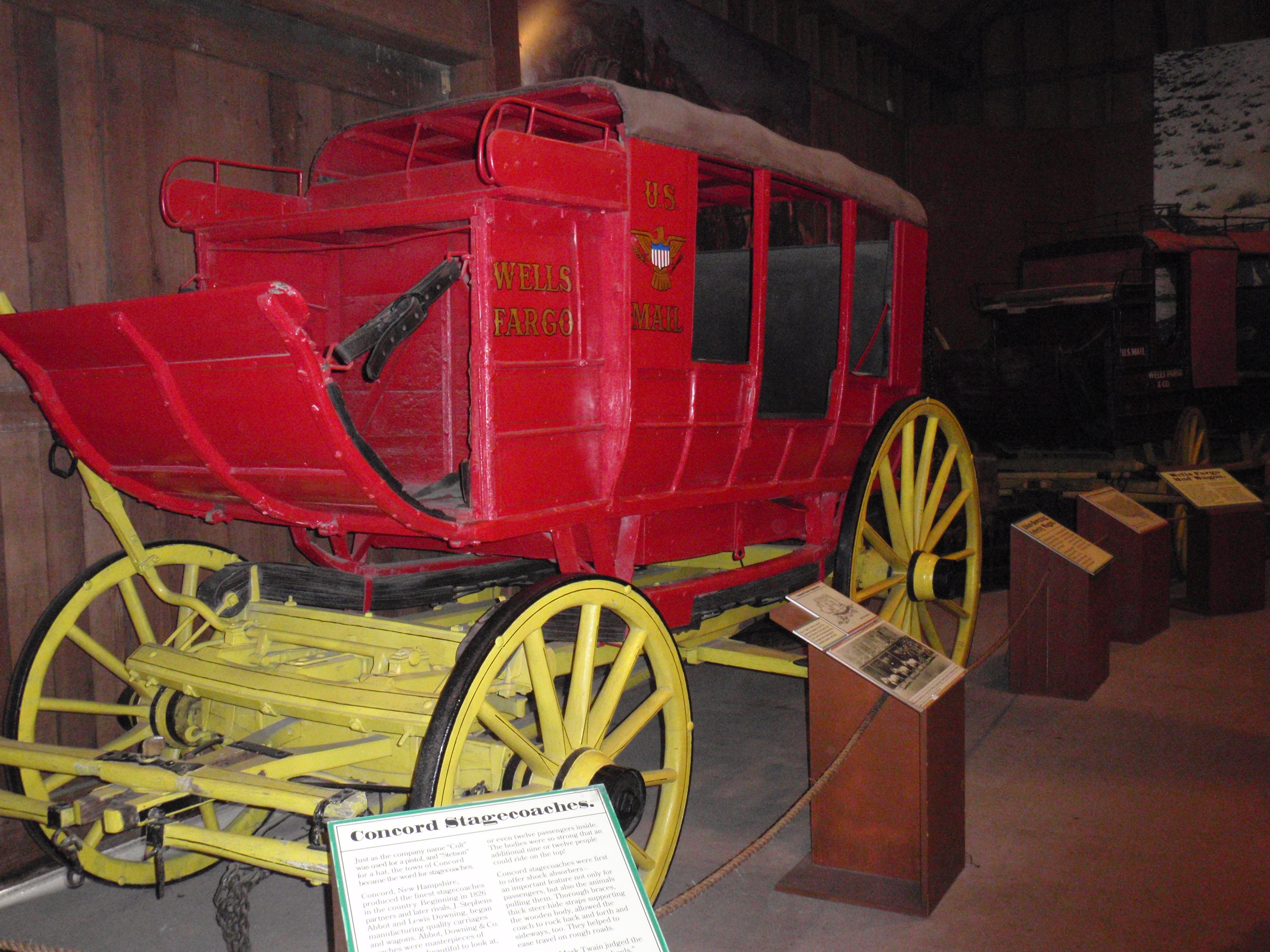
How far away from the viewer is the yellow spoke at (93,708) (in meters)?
2.92

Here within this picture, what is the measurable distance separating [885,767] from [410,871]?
1.66 m

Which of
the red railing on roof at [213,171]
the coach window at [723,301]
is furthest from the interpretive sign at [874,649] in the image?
the red railing on roof at [213,171]

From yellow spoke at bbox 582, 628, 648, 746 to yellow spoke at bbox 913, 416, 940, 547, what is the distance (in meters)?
1.86

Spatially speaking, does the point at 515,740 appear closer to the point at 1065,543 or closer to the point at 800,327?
the point at 800,327

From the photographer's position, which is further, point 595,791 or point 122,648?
point 122,648

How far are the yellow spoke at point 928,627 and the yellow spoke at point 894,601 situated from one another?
254 millimetres

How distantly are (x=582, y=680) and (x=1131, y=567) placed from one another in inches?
165

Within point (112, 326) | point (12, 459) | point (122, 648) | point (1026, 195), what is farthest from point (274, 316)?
point (1026, 195)

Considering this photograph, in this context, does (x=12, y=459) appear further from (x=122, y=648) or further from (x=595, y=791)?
(x=595, y=791)

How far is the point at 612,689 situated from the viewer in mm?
2662

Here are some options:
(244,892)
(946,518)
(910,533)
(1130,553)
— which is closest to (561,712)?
(244,892)

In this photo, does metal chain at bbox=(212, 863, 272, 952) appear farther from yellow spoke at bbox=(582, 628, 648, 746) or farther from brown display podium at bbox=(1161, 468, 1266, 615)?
brown display podium at bbox=(1161, 468, 1266, 615)

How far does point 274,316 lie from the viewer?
2.06m

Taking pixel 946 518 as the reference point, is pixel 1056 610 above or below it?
below
